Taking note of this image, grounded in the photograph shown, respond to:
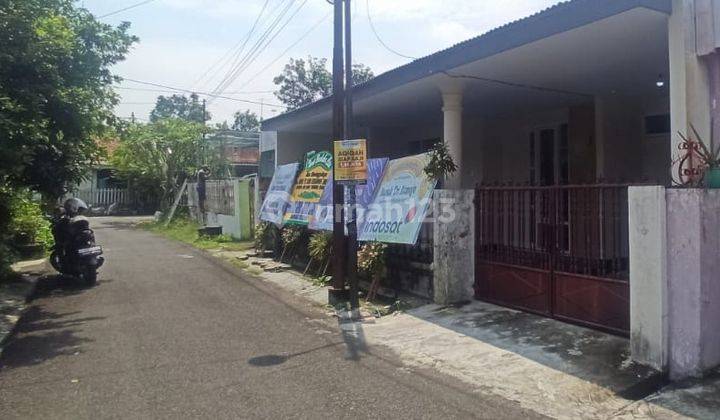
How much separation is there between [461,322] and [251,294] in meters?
3.75

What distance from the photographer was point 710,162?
4.71 meters

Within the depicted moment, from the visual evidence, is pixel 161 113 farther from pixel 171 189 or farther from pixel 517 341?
pixel 517 341

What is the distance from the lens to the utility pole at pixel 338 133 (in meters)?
7.97

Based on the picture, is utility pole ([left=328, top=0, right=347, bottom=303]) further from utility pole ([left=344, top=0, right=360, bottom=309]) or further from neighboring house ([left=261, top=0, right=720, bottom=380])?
neighboring house ([left=261, top=0, right=720, bottom=380])

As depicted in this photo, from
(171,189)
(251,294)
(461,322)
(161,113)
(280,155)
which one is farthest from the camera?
(161,113)

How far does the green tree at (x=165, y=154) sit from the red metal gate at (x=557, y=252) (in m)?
21.4

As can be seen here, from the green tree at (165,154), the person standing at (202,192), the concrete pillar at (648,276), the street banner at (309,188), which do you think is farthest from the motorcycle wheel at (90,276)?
the green tree at (165,154)

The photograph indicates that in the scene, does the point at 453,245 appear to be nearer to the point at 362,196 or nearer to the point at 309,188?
the point at 362,196

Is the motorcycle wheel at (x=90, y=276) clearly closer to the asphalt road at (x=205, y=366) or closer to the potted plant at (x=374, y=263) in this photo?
the asphalt road at (x=205, y=366)

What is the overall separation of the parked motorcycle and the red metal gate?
6.59m

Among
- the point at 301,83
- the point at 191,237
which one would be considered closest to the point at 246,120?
the point at 301,83

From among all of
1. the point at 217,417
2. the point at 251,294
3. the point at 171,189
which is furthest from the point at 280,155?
the point at 171,189

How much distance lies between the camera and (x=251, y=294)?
8.90m

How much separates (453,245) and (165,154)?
2225 centimetres
